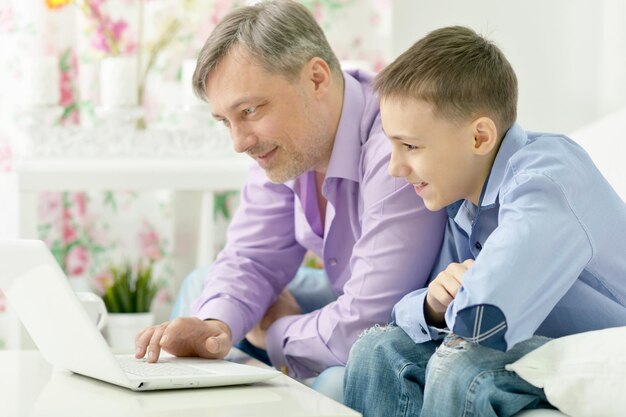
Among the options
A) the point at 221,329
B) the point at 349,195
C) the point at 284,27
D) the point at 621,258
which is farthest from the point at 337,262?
the point at 621,258

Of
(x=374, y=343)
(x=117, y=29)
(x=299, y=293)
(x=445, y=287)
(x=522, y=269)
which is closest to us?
(x=522, y=269)

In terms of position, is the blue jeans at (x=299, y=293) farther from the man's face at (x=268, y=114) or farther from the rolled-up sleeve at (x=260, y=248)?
the man's face at (x=268, y=114)

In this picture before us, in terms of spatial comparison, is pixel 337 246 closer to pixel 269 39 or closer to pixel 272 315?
pixel 272 315

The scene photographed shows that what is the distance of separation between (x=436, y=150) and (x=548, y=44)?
5.28 feet

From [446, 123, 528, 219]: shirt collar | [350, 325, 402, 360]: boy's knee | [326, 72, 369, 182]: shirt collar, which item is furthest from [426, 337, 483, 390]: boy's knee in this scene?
[326, 72, 369, 182]: shirt collar

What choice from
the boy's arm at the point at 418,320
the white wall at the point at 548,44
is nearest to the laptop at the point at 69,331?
the boy's arm at the point at 418,320

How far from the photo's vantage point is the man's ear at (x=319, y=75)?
5.97 feet

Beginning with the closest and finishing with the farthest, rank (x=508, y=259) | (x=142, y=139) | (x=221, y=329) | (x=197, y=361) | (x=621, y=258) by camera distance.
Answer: (x=508, y=259), (x=621, y=258), (x=197, y=361), (x=221, y=329), (x=142, y=139)

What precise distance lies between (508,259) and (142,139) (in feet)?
6.17

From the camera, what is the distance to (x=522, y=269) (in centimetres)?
119

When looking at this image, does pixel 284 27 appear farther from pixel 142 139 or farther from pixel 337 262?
pixel 142 139

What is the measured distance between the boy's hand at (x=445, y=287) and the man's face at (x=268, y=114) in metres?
0.52

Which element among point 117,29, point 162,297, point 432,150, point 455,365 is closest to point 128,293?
point 162,297

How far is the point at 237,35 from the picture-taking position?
5.82 ft
